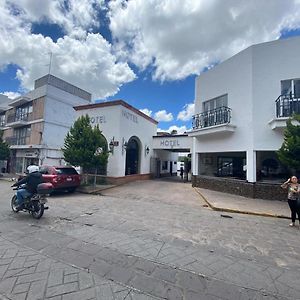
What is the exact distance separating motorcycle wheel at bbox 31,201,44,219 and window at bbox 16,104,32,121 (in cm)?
2240

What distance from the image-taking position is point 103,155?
14.0 meters

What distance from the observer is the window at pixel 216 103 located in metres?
13.6

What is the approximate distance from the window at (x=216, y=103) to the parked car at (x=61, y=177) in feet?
31.8

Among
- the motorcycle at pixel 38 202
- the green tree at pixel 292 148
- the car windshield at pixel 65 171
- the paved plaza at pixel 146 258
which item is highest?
the green tree at pixel 292 148

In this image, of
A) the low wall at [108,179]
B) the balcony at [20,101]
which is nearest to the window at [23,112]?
the balcony at [20,101]

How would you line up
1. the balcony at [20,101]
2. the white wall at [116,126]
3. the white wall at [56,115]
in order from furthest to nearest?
1. the balcony at [20,101]
2. the white wall at [56,115]
3. the white wall at [116,126]

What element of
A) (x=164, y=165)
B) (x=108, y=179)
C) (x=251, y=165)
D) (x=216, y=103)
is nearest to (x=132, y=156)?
(x=108, y=179)

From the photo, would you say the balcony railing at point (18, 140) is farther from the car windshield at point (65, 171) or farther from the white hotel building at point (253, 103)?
the white hotel building at point (253, 103)

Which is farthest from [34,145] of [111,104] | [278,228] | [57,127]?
[278,228]

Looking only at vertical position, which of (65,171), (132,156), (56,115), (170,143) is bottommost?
(65,171)

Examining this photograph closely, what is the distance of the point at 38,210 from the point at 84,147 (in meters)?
7.07

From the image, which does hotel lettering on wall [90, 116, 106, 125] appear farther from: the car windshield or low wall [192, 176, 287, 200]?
low wall [192, 176, 287, 200]

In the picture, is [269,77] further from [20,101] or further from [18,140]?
[18,140]

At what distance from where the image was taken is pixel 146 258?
13.7 ft
